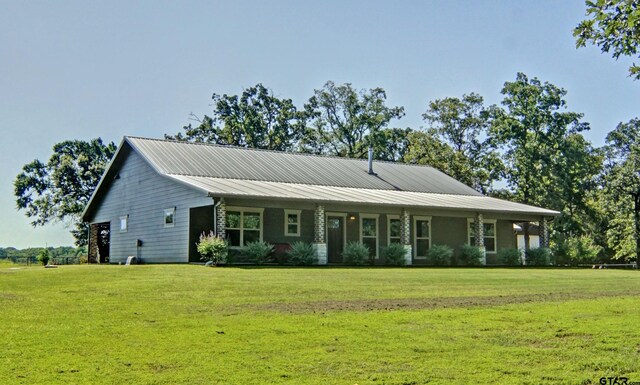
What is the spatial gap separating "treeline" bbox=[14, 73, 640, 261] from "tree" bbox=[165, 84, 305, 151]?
3.2 inches

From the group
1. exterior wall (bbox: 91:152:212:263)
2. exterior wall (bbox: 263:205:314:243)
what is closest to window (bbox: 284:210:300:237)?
exterior wall (bbox: 263:205:314:243)

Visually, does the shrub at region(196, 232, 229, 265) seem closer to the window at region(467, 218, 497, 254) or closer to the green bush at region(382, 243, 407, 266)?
the green bush at region(382, 243, 407, 266)

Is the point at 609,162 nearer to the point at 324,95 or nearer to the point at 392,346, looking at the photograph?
the point at 324,95

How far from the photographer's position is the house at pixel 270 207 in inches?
1006

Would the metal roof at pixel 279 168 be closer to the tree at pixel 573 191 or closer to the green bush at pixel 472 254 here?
the green bush at pixel 472 254

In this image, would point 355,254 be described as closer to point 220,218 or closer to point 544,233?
point 220,218

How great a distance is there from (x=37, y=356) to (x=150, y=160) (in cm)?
2171

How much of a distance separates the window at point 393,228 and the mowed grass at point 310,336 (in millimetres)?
17923

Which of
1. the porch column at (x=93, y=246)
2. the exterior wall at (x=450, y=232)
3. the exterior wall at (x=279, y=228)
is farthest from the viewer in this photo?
the porch column at (x=93, y=246)

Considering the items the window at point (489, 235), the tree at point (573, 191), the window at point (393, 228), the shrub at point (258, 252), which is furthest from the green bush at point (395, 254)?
the tree at point (573, 191)

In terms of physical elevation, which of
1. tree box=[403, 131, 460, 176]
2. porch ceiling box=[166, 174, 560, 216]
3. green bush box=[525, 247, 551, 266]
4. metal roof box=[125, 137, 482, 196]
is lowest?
green bush box=[525, 247, 551, 266]

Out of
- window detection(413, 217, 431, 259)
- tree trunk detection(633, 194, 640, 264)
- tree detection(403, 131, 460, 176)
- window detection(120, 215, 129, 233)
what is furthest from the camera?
tree detection(403, 131, 460, 176)

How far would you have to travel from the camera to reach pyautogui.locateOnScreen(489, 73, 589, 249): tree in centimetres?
4862

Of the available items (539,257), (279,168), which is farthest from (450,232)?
(279,168)
